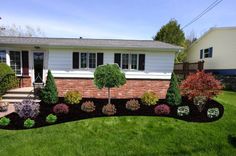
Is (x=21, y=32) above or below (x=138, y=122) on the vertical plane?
above

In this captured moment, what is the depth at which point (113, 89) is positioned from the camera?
42.7ft

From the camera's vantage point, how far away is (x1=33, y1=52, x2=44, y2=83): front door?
1449 centimetres

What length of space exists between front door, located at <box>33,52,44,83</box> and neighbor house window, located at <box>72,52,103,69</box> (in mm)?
2946

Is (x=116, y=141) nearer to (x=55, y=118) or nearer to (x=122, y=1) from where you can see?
(x=55, y=118)

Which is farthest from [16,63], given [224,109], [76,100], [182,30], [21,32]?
[21,32]

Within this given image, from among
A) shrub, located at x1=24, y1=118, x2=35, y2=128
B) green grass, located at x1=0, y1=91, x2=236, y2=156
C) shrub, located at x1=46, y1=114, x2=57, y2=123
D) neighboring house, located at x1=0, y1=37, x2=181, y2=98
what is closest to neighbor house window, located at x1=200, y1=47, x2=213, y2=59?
neighboring house, located at x1=0, y1=37, x2=181, y2=98

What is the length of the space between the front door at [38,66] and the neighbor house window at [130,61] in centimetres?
532

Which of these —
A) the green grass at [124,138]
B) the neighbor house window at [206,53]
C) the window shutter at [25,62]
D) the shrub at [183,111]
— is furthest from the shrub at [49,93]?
the neighbor house window at [206,53]

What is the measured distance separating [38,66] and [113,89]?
18.8ft

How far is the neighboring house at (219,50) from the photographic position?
61.1 feet

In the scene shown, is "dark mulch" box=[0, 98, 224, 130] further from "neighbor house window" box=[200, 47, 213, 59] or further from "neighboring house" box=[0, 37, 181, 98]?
"neighbor house window" box=[200, 47, 213, 59]

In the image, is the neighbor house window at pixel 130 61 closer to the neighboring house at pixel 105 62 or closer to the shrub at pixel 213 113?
the neighboring house at pixel 105 62

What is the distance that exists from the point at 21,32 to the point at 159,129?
47.3 metres

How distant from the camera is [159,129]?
7906mm
